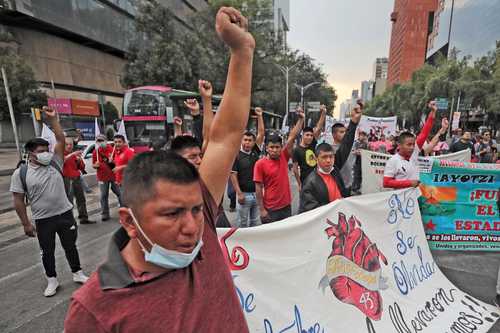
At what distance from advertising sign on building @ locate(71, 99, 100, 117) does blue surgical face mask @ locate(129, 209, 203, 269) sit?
27.8 metres

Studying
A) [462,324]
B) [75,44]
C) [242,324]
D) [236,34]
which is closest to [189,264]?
[242,324]

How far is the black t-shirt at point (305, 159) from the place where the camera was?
4.54 meters

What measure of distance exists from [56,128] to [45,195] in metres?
0.72

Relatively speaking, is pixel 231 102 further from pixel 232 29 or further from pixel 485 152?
pixel 485 152

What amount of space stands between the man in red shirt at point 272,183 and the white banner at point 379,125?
8091mm

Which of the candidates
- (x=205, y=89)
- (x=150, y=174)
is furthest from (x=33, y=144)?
(x=150, y=174)

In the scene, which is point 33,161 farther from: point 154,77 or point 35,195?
point 154,77

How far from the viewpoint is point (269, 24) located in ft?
97.1

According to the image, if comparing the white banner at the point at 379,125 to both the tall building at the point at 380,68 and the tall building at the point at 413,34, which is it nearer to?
the tall building at the point at 413,34

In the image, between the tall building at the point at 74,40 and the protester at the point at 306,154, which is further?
the tall building at the point at 74,40

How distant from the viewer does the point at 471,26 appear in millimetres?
45219

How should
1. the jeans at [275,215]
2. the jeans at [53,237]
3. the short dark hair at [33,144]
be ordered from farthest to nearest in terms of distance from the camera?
the jeans at [275,215]
the jeans at [53,237]
the short dark hair at [33,144]

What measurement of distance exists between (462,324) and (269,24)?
102ft

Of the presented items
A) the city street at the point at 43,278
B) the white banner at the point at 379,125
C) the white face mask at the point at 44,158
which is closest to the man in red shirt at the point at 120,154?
the city street at the point at 43,278
